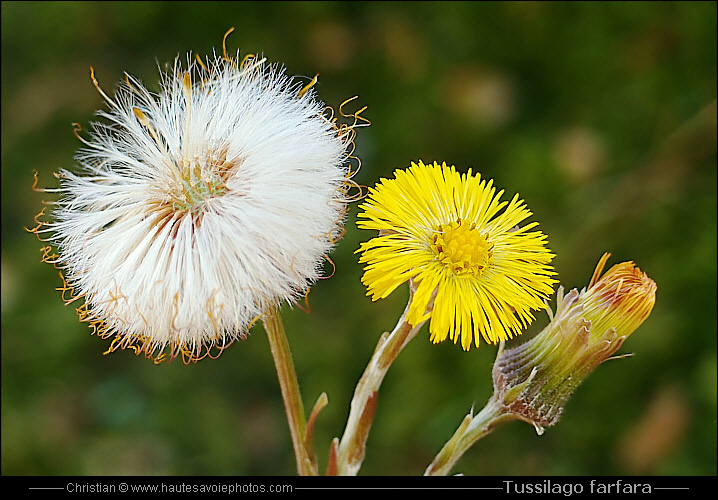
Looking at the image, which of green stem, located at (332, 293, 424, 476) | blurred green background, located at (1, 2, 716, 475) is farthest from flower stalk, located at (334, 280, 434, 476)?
blurred green background, located at (1, 2, 716, 475)

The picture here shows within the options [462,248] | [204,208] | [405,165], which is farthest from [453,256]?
[405,165]

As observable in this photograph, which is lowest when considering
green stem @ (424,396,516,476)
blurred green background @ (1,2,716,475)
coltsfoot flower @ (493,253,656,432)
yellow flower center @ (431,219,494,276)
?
green stem @ (424,396,516,476)

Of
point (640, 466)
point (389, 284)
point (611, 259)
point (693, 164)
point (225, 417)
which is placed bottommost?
point (389, 284)

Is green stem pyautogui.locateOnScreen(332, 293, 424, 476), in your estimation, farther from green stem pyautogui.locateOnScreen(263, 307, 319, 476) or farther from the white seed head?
the white seed head

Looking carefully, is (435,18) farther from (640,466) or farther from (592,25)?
(640,466)

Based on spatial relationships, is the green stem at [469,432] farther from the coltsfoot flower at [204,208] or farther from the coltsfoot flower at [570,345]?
the coltsfoot flower at [204,208]

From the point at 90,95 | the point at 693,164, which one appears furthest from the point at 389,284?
the point at 90,95

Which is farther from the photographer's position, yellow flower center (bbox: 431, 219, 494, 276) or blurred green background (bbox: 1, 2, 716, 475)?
blurred green background (bbox: 1, 2, 716, 475)
